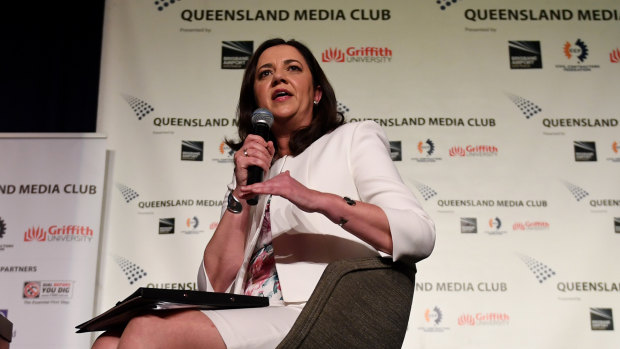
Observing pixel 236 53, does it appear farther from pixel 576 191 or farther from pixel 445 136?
pixel 576 191

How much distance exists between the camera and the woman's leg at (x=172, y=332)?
1.21m

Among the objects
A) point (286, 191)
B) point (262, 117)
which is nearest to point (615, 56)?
point (262, 117)

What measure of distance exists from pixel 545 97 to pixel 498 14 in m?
0.63

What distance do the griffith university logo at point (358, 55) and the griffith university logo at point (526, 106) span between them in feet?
2.64

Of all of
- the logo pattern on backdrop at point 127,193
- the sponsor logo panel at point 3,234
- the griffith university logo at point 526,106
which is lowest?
the sponsor logo panel at point 3,234

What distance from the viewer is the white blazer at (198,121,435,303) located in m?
1.50

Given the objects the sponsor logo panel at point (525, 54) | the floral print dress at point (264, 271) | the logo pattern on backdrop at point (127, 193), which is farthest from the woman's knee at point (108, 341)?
the sponsor logo panel at point (525, 54)

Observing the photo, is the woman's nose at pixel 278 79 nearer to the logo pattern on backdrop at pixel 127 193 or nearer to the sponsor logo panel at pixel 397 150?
the sponsor logo panel at pixel 397 150

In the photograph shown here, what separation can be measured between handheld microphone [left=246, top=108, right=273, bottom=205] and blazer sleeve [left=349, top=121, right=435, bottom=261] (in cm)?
24

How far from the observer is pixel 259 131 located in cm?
173

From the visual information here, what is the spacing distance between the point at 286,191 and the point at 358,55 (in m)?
2.70

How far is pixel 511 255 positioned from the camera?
11.7 feet

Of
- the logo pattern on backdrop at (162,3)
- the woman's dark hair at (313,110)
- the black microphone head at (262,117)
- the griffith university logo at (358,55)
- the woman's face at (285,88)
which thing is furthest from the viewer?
the logo pattern on backdrop at (162,3)

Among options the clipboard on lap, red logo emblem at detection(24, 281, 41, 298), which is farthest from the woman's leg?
red logo emblem at detection(24, 281, 41, 298)
